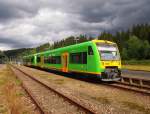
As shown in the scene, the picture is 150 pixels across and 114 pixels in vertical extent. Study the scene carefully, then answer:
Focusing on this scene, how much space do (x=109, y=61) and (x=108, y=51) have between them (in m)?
0.99

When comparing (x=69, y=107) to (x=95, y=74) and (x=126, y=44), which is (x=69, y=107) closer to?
(x=95, y=74)

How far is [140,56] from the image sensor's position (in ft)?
332

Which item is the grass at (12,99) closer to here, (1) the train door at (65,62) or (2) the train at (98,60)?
(2) the train at (98,60)

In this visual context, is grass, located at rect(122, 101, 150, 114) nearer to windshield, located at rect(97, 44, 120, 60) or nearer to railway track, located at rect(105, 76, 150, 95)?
railway track, located at rect(105, 76, 150, 95)

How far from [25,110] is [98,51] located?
1032 cm

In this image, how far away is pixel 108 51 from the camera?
19.9 meters

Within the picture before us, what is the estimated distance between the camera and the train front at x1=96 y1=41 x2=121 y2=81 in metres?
18.6

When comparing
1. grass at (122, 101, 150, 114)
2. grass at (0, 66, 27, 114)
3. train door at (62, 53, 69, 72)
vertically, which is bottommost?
grass at (122, 101, 150, 114)

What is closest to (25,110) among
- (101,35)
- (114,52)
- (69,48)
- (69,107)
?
(69,107)

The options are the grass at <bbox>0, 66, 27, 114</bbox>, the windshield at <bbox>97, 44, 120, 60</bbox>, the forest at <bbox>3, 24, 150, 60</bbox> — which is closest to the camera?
the grass at <bbox>0, 66, 27, 114</bbox>

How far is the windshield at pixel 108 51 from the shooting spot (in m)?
19.3

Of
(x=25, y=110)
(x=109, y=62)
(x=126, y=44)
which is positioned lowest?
(x=25, y=110)

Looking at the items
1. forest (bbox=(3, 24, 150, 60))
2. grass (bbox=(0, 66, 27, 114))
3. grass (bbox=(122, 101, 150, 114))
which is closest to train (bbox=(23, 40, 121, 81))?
grass (bbox=(0, 66, 27, 114))

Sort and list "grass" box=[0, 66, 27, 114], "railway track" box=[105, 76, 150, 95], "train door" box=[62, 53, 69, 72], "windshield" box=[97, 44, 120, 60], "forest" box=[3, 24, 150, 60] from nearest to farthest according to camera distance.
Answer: "grass" box=[0, 66, 27, 114] → "railway track" box=[105, 76, 150, 95] → "windshield" box=[97, 44, 120, 60] → "train door" box=[62, 53, 69, 72] → "forest" box=[3, 24, 150, 60]
